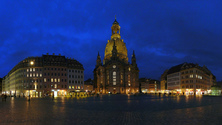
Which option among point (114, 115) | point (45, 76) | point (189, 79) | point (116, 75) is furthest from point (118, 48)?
point (114, 115)

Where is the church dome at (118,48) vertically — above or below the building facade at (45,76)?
above

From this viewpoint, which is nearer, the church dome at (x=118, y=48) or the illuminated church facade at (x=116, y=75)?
the illuminated church facade at (x=116, y=75)

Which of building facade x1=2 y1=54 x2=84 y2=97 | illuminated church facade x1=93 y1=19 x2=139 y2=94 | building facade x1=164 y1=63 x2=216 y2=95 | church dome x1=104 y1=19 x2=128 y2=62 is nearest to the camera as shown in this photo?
building facade x1=2 y1=54 x2=84 y2=97

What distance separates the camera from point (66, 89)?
104188mm

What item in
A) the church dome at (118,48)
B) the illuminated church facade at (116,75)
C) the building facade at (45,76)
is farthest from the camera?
the church dome at (118,48)

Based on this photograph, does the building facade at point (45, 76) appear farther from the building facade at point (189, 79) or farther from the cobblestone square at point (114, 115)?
the cobblestone square at point (114, 115)

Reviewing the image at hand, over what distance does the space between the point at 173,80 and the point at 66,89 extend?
70.6 meters

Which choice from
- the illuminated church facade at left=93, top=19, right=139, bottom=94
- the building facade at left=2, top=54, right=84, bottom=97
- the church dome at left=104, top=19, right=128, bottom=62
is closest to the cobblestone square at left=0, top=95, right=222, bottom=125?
the building facade at left=2, top=54, right=84, bottom=97

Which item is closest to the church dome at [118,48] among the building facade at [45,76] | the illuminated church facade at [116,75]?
the illuminated church facade at [116,75]

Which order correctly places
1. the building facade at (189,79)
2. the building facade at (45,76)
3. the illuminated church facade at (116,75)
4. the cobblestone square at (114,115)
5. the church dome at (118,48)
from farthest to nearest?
1. the church dome at (118,48)
2. the illuminated church facade at (116,75)
3. the building facade at (189,79)
4. the building facade at (45,76)
5. the cobblestone square at (114,115)

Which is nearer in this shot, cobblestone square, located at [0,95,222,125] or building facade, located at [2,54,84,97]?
cobblestone square, located at [0,95,222,125]

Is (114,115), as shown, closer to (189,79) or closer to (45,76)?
(45,76)

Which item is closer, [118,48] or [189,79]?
[189,79]

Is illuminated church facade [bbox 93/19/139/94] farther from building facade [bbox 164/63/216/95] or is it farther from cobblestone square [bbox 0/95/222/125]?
cobblestone square [bbox 0/95/222/125]
